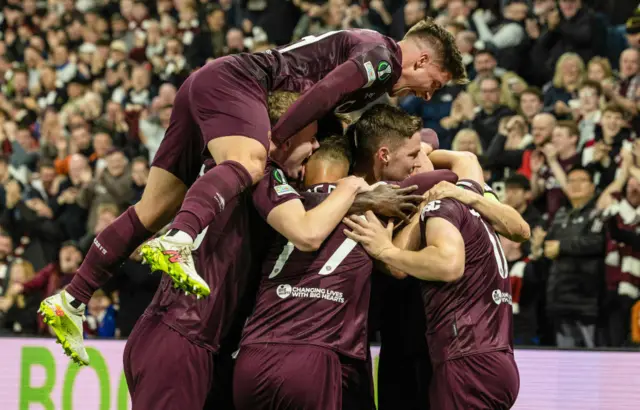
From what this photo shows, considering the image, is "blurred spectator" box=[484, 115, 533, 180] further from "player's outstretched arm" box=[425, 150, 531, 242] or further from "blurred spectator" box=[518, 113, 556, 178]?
"player's outstretched arm" box=[425, 150, 531, 242]

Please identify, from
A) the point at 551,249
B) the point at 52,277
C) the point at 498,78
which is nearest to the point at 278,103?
the point at 551,249

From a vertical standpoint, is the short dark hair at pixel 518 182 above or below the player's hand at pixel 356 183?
below

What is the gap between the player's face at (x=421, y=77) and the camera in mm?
5207

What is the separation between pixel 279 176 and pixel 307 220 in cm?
30

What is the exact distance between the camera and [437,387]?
474cm

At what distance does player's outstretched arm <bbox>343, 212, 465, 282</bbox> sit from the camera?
15.0 ft

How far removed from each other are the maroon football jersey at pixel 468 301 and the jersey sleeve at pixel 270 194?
68cm

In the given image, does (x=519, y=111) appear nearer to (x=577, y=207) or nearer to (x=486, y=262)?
(x=577, y=207)

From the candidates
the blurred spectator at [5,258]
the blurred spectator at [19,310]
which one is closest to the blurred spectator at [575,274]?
the blurred spectator at [19,310]

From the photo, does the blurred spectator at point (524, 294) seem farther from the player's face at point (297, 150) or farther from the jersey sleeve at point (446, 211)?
the player's face at point (297, 150)

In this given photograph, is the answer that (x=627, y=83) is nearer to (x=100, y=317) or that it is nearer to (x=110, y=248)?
(x=100, y=317)

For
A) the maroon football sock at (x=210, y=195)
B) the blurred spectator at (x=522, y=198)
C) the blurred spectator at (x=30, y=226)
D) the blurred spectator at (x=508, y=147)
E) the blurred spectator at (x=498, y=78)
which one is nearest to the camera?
the maroon football sock at (x=210, y=195)

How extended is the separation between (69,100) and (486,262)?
9.87 metres

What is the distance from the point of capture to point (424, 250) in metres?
4.64
